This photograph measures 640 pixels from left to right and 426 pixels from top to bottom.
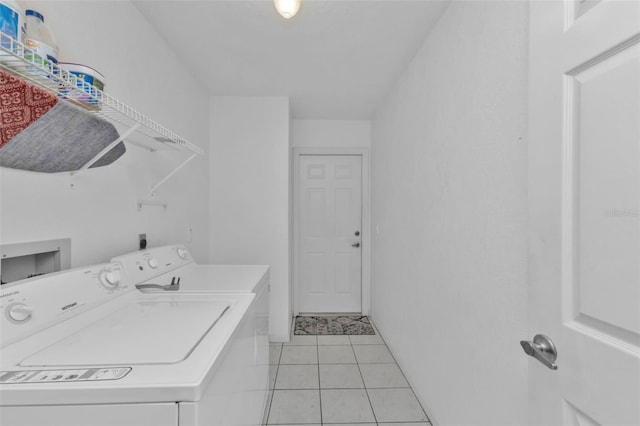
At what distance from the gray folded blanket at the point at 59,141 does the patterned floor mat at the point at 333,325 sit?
8.86 ft

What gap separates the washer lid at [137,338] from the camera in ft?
2.41

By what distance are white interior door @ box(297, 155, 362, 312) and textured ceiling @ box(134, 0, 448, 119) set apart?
108 cm

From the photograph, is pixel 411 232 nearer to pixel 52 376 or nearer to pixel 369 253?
pixel 369 253

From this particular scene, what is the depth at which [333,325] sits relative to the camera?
3.44 m

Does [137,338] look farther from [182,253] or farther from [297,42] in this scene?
[297,42]

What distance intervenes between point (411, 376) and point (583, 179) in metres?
2.02

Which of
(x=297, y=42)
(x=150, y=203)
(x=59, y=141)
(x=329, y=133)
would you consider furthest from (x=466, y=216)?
(x=329, y=133)

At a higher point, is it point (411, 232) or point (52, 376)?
point (411, 232)

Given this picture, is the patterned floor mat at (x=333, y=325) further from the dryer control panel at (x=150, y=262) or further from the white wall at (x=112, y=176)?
the dryer control panel at (x=150, y=262)

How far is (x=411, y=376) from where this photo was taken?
2229 mm

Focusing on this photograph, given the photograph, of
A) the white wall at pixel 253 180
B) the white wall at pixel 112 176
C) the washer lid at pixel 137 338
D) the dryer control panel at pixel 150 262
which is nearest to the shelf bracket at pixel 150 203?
the white wall at pixel 112 176

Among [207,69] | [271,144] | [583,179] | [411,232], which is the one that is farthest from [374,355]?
[207,69]

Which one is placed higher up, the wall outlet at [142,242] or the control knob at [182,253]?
the wall outlet at [142,242]

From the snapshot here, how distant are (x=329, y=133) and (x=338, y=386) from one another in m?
2.75
